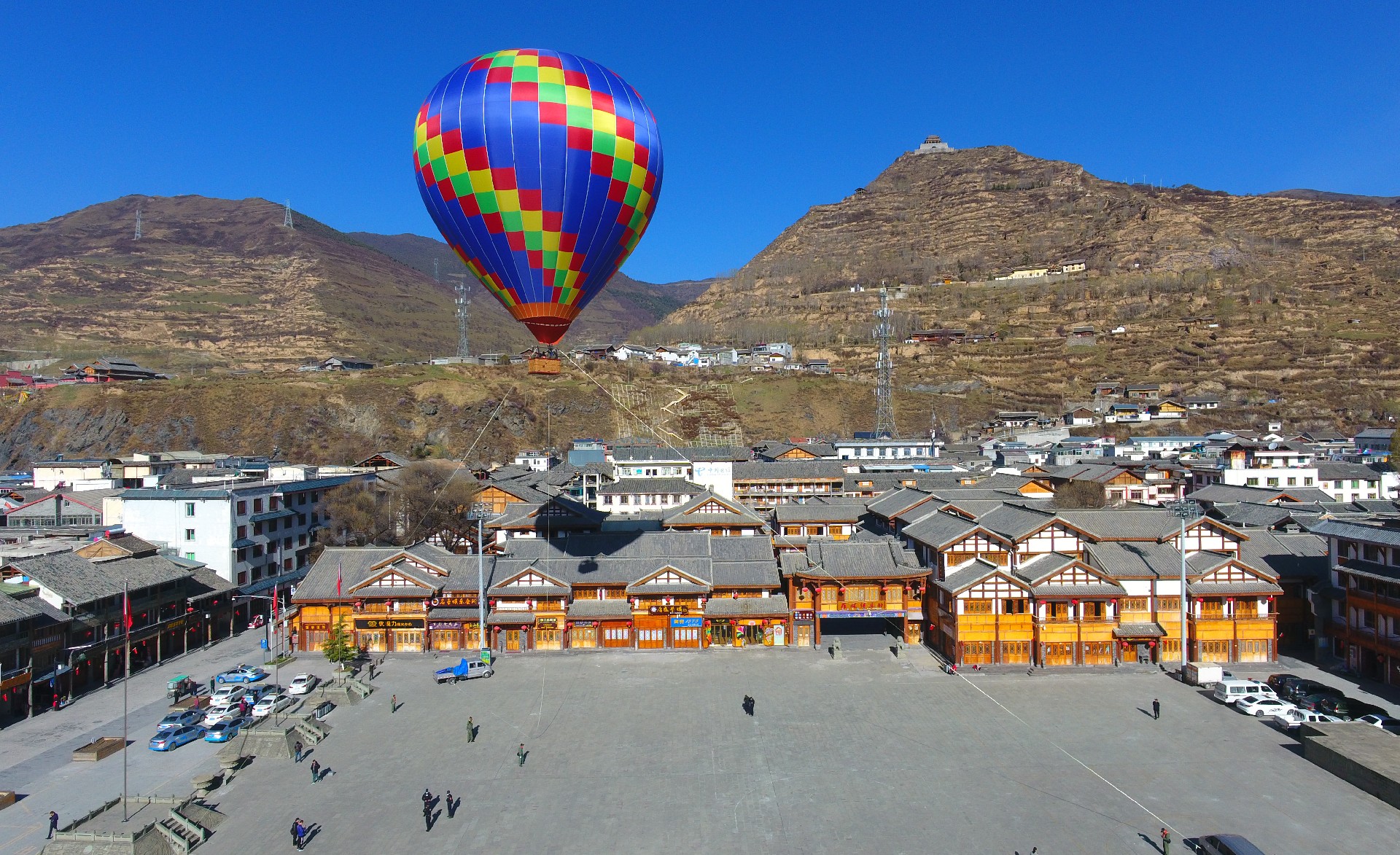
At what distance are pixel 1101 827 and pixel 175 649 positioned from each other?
4120cm

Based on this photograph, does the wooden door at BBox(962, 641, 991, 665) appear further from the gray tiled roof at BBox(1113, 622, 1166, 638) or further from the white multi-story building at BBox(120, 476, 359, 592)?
the white multi-story building at BBox(120, 476, 359, 592)

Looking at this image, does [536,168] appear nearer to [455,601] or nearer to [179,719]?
[455,601]

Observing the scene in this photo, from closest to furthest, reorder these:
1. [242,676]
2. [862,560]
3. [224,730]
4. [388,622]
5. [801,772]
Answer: [801,772]
[224,730]
[242,676]
[388,622]
[862,560]

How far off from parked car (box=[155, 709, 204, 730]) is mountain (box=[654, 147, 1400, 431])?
4351 inches

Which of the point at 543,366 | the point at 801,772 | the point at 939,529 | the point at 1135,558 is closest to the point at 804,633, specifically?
the point at 939,529

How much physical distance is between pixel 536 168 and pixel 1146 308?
5981 inches

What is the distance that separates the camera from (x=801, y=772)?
2458cm

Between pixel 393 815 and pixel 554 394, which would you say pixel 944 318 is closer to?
pixel 554 394

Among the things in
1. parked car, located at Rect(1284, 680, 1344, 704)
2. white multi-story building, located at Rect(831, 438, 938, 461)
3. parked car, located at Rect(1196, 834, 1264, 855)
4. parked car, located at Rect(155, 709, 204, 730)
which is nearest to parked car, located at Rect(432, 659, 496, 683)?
parked car, located at Rect(155, 709, 204, 730)

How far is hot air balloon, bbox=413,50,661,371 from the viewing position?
25.9m

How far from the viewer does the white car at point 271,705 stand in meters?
30.0

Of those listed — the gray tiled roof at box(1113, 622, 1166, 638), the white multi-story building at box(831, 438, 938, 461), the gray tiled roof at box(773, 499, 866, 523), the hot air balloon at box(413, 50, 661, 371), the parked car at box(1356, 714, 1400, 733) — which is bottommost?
the parked car at box(1356, 714, 1400, 733)

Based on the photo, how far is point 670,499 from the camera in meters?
58.8

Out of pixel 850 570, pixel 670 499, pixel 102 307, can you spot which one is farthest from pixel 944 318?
pixel 102 307
